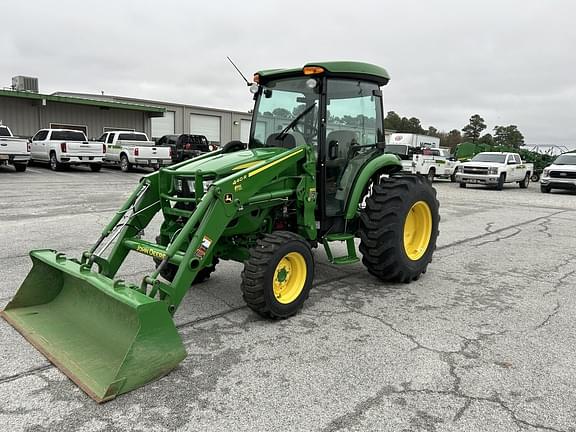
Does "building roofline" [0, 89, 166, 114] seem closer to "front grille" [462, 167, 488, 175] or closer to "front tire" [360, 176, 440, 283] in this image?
"front grille" [462, 167, 488, 175]

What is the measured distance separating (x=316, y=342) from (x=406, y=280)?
76.9 inches

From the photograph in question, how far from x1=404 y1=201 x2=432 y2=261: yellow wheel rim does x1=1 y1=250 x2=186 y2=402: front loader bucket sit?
3467mm

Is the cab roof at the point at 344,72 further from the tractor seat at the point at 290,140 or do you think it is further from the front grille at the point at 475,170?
the front grille at the point at 475,170

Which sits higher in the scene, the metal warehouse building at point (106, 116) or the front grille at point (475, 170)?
the metal warehouse building at point (106, 116)

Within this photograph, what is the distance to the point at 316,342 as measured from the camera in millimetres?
3789

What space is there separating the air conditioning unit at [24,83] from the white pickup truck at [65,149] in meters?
7.39

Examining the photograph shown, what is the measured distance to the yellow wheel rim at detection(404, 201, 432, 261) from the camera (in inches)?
225

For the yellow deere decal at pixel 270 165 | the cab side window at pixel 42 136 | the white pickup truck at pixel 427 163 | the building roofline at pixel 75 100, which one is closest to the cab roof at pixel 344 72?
the yellow deere decal at pixel 270 165

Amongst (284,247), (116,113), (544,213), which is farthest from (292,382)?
(116,113)

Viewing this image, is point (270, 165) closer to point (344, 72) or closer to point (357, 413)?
point (344, 72)

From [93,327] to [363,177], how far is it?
3117 millimetres

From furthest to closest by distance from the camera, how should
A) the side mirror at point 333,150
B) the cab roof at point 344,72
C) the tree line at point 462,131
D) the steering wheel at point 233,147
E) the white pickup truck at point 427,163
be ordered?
1. the tree line at point 462,131
2. the white pickup truck at point 427,163
3. the steering wheel at point 233,147
4. the side mirror at point 333,150
5. the cab roof at point 344,72

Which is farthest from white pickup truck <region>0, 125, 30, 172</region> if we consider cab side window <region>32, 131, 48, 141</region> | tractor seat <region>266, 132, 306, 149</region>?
tractor seat <region>266, 132, 306, 149</region>

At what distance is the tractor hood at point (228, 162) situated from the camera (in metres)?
4.25
